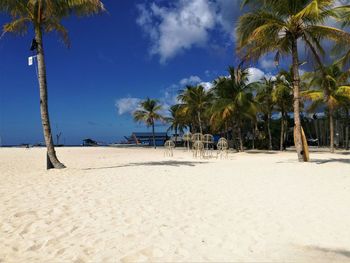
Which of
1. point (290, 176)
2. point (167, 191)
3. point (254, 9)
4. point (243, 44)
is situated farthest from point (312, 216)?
point (254, 9)

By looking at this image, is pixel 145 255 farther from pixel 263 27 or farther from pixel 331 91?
pixel 331 91

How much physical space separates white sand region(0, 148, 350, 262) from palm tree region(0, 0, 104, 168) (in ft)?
14.0

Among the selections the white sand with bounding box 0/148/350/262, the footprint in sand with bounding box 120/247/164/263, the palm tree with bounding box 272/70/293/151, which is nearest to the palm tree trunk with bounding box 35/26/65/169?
the white sand with bounding box 0/148/350/262

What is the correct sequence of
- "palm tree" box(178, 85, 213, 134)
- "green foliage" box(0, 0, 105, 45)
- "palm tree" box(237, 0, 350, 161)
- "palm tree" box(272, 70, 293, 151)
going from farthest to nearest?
"palm tree" box(178, 85, 213, 134), "palm tree" box(272, 70, 293, 151), "palm tree" box(237, 0, 350, 161), "green foliage" box(0, 0, 105, 45)

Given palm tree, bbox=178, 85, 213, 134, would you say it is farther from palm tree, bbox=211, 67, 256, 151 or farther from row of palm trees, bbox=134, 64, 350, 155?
palm tree, bbox=211, 67, 256, 151

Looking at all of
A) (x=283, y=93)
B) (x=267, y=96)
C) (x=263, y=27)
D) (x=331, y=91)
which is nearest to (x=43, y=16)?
Answer: (x=263, y=27)

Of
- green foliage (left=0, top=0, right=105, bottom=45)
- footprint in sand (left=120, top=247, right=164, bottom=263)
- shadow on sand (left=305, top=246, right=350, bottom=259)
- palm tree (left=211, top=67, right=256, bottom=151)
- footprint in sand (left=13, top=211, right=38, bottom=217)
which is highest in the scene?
green foliage (left=0, top=0, right=105, bottom=45)

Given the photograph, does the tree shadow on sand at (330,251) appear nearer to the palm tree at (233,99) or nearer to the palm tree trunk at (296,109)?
the palm tree trunk at (296,109)

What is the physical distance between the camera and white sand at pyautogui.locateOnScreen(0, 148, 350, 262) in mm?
4508

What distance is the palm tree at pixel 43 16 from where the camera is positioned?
537 inches

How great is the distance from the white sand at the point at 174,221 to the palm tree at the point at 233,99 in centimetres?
1864

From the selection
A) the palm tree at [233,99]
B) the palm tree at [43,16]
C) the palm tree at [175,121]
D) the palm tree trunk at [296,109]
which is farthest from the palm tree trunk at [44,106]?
the palm tree at [175,121]

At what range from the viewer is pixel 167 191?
8.80 meters

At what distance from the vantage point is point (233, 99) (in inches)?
1150
